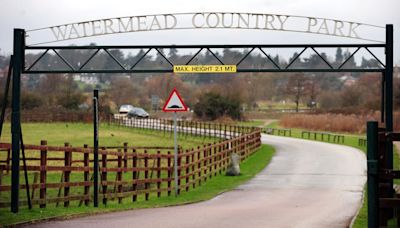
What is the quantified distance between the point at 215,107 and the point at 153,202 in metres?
61.2

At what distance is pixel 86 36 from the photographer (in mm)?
19531

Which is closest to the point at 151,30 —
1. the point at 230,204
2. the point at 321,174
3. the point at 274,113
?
the point at 230,204

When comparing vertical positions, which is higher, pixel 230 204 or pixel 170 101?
pixel 170 101

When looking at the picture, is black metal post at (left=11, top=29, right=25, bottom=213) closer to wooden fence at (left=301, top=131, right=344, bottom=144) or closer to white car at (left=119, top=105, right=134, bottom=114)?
wooden fence at (left=301, top=131, right=344, bottom=144)

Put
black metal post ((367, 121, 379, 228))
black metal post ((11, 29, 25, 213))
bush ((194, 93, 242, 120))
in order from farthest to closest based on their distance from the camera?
bush ((194, 93, 242, 120)) < black metal post ((11, 29, 25, 213)) < black metal post ((367, 121, 379, 228))

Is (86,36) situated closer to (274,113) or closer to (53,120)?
(53,120)

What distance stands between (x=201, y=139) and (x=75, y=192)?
31658 millimetres

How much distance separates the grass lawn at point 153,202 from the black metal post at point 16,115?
44cm

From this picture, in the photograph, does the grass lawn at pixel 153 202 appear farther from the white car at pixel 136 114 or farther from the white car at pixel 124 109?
the white car at pixel 124 109

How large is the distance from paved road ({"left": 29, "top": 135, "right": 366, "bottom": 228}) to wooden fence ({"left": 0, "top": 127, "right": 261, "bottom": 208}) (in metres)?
1.32

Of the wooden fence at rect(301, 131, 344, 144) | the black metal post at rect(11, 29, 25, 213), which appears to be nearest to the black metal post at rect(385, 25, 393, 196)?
the black metal post at rect(11, 29, 25, 213)

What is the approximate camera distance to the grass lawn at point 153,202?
1424 cm

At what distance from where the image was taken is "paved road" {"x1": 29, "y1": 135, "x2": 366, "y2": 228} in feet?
47.7

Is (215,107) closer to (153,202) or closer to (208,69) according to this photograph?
(208,69)
